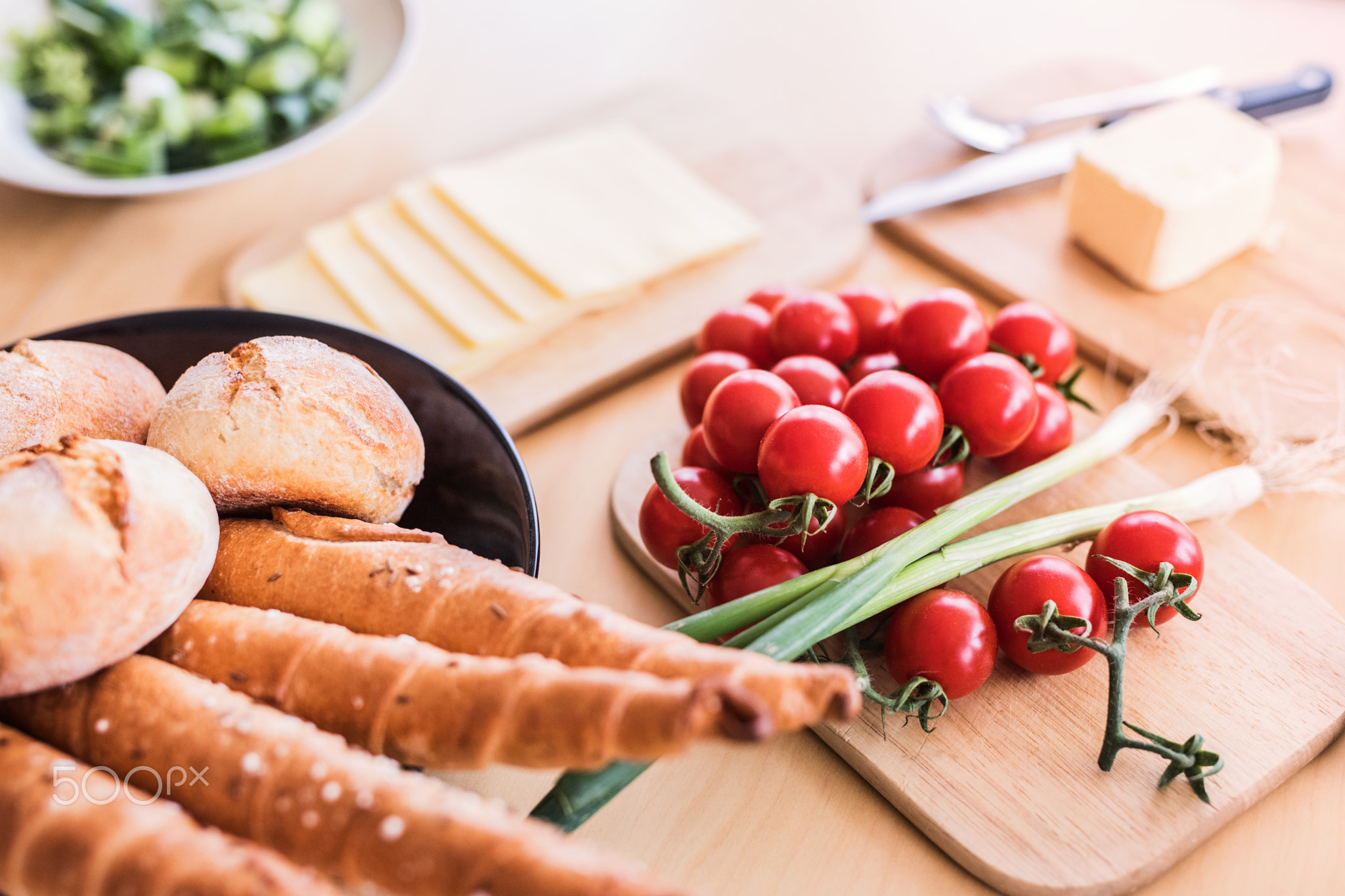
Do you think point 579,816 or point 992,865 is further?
point 992,865

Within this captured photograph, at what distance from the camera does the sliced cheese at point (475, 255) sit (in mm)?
1245

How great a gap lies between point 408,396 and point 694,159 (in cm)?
80

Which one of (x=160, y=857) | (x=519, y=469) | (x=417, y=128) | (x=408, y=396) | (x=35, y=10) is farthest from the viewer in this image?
(x=417, y=128)

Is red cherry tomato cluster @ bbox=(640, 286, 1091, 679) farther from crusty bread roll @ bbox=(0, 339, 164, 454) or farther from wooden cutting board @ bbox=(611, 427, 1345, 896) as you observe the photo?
crusty bread roll @ bbox=(0, 339, 164, 454)

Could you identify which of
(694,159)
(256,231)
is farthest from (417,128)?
(694,159)

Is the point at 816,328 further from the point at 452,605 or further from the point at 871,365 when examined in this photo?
the point at 452,605

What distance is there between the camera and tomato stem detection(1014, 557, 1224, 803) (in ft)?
2.40

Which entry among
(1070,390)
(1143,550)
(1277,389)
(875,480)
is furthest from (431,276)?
(1277,389)

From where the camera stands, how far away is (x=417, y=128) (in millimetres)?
1670

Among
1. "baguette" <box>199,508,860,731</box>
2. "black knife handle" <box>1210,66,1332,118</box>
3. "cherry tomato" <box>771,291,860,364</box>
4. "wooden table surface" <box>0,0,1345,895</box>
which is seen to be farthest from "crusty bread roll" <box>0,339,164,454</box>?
"black knife handle" <box>1210,66,1332,118</box>

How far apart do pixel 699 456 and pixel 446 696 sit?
1.44 ft

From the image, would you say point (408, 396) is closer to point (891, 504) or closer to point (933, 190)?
point (891, 504)

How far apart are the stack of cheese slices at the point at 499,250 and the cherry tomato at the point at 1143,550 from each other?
687mm

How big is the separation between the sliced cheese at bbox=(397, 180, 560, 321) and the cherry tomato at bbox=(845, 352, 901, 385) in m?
0.42
